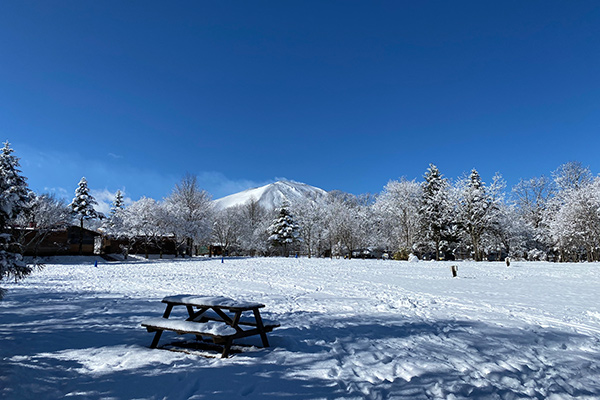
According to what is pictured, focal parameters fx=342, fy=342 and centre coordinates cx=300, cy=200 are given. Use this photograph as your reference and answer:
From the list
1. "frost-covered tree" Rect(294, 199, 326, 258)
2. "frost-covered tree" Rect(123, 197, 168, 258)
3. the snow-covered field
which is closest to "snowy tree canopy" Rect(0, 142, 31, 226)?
the snow-covered field

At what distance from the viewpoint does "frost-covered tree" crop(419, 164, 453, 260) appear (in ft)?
155

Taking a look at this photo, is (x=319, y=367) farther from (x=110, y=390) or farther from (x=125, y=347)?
(x=125, y=347)

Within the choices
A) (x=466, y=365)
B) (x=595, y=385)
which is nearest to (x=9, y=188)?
(x=466, y=365)

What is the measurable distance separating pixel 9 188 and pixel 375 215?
204ft

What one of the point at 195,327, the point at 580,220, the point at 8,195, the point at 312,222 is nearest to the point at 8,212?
the point at 8,195

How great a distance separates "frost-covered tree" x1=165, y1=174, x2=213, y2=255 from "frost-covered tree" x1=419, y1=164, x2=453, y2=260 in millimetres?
32021

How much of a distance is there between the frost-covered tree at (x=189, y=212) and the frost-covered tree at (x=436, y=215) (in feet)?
105

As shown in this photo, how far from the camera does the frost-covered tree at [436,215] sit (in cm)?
4712

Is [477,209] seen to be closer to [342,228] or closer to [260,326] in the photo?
[342,228]

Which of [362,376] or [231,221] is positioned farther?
[231,221]

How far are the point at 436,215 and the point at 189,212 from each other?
3577cm

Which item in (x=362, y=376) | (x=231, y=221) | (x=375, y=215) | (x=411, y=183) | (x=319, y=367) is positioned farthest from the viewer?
(x=231, y=221)

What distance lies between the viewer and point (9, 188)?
4660 mm

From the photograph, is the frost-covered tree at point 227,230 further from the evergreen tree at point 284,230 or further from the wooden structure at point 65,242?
the wooden structure at point 65,242
